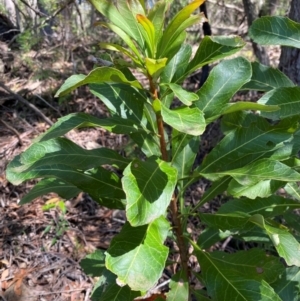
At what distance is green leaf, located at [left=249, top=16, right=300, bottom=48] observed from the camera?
1.78 m

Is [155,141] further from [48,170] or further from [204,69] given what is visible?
[204,69]

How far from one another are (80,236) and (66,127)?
1.84 m

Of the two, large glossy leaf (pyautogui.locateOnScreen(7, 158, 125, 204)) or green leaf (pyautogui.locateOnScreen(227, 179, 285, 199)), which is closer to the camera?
green leaf (pyautogui.locateOnScreen(227, 179, 285, 199))

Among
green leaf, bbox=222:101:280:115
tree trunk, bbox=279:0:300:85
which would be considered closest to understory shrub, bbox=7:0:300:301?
green leaf, bbox=222:101:280:115

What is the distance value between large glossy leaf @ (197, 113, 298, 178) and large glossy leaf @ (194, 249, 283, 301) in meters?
0.38

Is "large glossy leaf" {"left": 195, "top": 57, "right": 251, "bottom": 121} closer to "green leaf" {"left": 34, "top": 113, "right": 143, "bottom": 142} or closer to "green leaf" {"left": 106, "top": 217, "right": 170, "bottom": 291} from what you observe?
"green leaf" {"left": 34, "top": 113, "right": 143, "bottom": 142}

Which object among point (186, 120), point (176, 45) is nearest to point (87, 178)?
point (186, 120)

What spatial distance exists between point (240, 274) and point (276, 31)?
101 cm

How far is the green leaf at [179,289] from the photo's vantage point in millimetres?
1831

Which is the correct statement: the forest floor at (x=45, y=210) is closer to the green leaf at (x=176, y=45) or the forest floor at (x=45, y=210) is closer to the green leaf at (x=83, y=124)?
the green leaf at (x=83, y=124)

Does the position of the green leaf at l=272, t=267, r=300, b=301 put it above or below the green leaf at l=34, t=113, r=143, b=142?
below

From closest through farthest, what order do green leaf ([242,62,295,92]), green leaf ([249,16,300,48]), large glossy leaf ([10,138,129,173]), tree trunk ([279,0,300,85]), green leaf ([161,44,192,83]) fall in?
large glossy leaf ([10,138,129,173]), green leaf ([161,44,192,83]), green leaf ([249,16,300,48]), green leaf ([242,62,295,92]), tree trunk ([279,0,300,85])

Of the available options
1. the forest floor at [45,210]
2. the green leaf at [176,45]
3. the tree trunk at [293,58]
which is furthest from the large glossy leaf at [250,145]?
the forest floor at [45,210]

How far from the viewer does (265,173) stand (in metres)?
1.49
